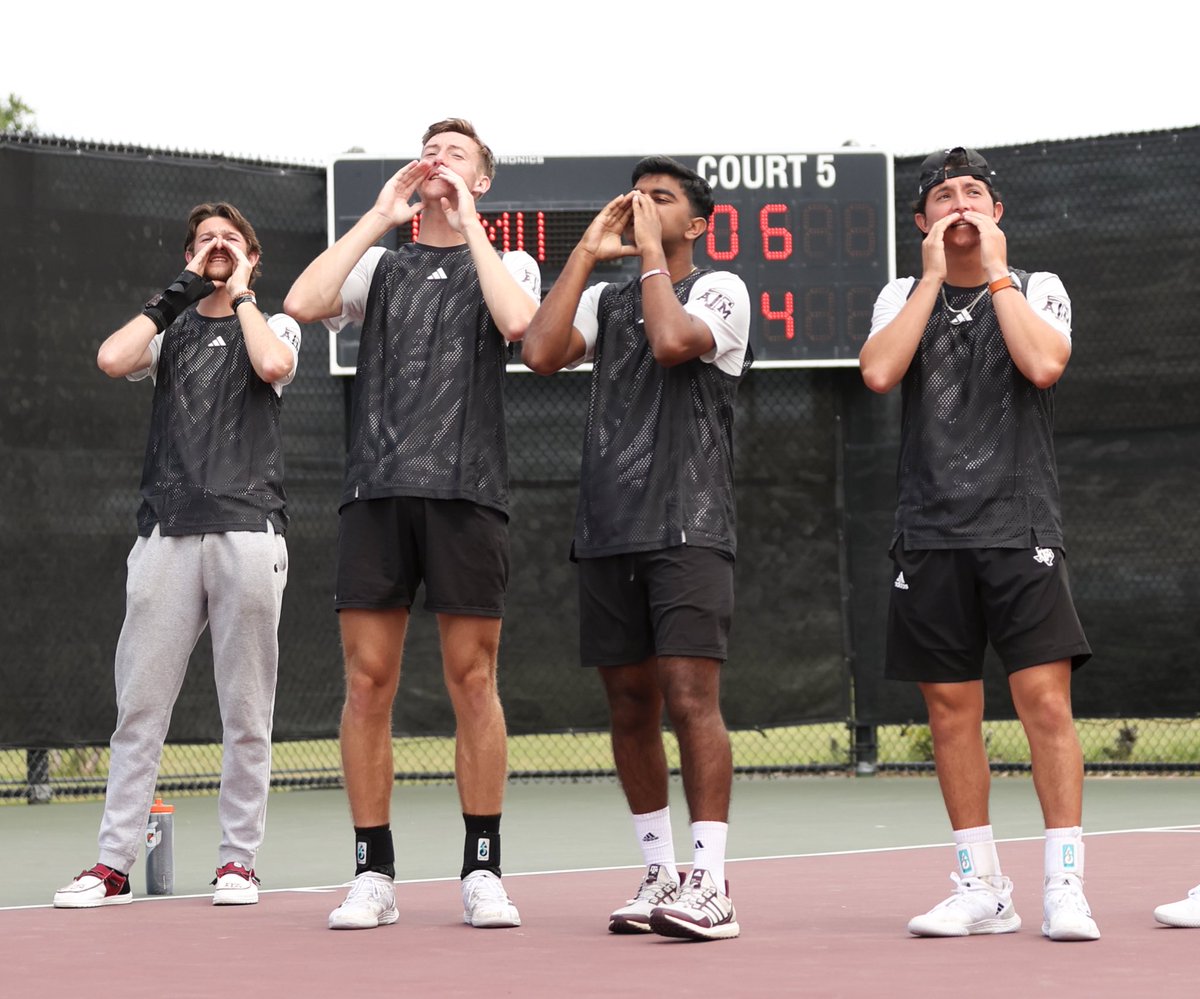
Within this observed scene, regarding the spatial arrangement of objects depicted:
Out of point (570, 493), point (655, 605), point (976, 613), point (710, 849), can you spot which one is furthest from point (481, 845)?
point (570, 493)

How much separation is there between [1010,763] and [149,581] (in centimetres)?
559

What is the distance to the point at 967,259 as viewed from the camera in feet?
14.8

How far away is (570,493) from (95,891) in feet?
15.2

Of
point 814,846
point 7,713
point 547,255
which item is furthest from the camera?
point 547,255

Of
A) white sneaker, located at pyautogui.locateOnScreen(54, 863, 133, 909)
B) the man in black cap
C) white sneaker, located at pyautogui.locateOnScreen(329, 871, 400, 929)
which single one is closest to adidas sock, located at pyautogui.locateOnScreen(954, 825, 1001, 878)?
the man in black cap

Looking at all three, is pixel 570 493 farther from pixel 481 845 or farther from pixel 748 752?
pixel 481 845

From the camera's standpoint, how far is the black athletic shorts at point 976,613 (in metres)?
4.29

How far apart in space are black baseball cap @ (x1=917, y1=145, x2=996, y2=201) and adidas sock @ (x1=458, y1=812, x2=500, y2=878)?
182 cm

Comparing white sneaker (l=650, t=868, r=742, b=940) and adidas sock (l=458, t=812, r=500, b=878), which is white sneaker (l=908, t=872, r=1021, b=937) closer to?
white sneaker (l=650, t=868, r=742, b=940)

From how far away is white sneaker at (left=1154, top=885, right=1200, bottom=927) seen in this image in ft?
13.8

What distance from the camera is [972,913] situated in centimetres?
422

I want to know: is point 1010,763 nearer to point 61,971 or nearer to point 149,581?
point 149,581

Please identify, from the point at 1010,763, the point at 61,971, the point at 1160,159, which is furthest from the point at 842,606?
the point at 61,971

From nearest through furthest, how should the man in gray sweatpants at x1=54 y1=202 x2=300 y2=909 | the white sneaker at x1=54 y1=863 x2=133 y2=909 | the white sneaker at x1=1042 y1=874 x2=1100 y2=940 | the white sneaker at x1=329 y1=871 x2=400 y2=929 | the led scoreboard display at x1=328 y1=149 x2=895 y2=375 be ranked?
1. the white sneaker at x1=1042 y1=874 x2=1100 y2=940
2. the white sneaker at x1=329 y1=871 x2=400 y2=929
3. the white sneaker at x1=54 y1=863 x2=133 y2=909
4. the man in gray sweatpants at x1=54 y1=202 x2=300 y2=909
5. the led scoreboard display at x1=328 y1=149 x2=895 y2=375
